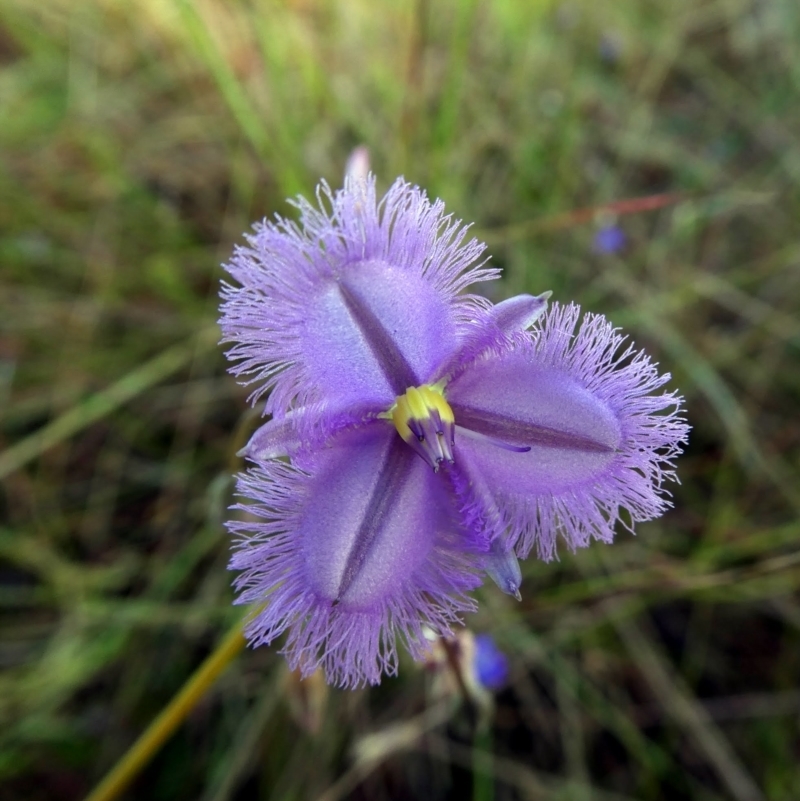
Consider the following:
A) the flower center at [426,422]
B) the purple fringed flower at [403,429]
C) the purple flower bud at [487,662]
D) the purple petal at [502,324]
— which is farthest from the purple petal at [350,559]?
the purple flower bud at [487,662]

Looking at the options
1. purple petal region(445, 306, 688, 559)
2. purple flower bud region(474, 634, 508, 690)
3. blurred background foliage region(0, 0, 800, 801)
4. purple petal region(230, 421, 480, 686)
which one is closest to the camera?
purple petal region(230, 421, 480, 686)

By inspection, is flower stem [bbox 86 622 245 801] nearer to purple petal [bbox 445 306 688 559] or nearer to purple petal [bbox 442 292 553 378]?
purple petal [bbox 445 306 688 559]

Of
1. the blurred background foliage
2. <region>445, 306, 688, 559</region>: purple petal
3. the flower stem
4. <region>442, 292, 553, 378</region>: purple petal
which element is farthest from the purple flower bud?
<region>442, 292, 553, 378</region>: purple petal

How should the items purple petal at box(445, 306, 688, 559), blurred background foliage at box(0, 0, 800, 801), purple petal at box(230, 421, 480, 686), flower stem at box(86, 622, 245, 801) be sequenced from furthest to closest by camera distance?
blurred background foliage at box(0, 0, 800, 801) < flower stem at box(86, 622, 245, 801) < purple petal at box(445, 306, 688, 559) < purple petal at box(230, 421, 480, 686)

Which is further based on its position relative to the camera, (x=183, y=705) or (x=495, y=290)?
(x=495, y=290)

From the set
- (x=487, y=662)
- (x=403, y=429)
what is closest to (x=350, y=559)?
(x=403, y=429)

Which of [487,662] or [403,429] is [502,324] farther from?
[487,662]

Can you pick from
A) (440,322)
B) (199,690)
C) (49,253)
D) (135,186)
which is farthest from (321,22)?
(199,690)
